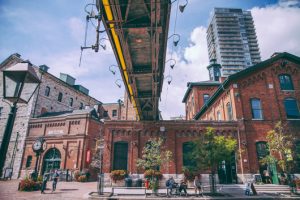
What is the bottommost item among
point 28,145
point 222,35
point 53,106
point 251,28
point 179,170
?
point 179,170

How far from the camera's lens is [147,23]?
6953mm

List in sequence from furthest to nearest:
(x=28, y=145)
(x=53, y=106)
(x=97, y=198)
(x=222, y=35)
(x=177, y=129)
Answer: (x=222, y=35) < (x=53, y=106) < (x=28, y=145) < (x=177, y=129) < (x=97, y=198)

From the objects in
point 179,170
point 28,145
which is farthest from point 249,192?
point 28,145

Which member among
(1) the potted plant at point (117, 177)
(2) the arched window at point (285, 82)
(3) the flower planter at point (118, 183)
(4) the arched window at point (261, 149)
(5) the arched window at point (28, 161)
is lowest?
(3) the flower planter at point (118, 183)

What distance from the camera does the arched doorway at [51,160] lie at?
86.9 ft


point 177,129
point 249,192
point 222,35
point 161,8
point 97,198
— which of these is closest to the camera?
point 161,8

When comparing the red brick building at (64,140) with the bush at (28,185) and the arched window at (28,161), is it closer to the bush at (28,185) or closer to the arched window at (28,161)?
the arched window at (28,161)

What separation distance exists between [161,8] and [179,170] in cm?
1568

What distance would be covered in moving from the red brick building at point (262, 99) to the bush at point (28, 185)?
56.4 ft

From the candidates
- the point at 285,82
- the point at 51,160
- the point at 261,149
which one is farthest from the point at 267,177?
the point at 51,160

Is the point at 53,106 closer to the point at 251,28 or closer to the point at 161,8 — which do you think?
the point at 161,8

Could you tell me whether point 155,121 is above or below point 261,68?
below

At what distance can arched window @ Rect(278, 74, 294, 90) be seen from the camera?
2062 cm

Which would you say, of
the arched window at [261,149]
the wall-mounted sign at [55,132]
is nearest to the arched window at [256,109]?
the arched window at [261,149]
